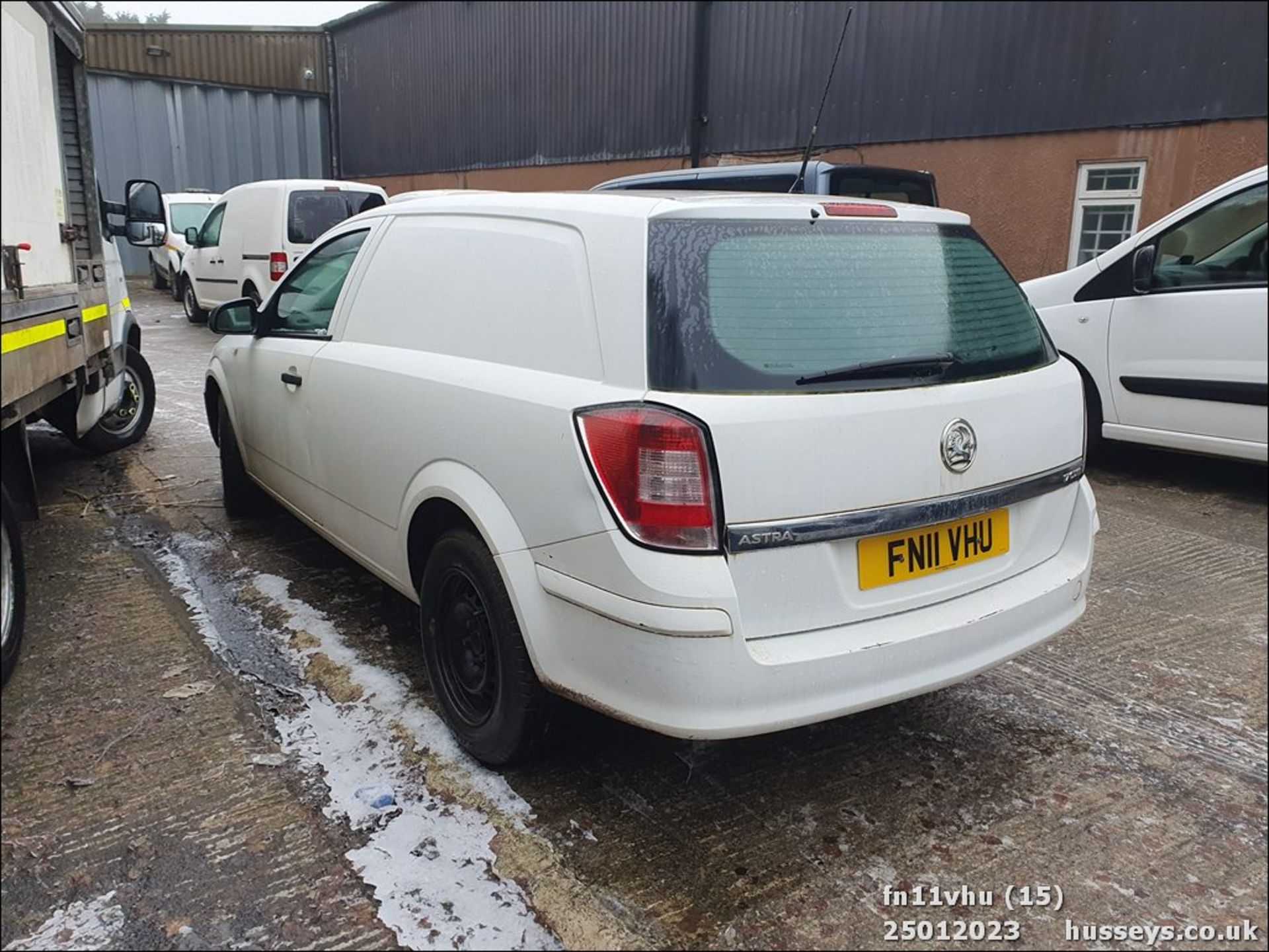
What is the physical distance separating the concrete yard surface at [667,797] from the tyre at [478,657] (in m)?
0.11

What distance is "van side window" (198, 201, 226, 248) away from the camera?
40.4 feet

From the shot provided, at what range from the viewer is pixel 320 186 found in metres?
11.2

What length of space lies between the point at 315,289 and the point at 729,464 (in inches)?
100

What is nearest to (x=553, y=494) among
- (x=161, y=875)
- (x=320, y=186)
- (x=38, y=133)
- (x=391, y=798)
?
(x=391, y=798)

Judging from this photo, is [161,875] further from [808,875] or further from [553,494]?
[808,875]

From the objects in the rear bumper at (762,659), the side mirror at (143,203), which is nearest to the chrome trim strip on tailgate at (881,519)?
the rear bumper at (762,659)

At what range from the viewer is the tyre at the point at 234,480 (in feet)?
15.7

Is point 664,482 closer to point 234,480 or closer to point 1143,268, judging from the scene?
point 1143,268

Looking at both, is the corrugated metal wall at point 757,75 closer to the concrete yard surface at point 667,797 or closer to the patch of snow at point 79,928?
the concrete yard surface at point 667,797

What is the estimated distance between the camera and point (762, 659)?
2.12m

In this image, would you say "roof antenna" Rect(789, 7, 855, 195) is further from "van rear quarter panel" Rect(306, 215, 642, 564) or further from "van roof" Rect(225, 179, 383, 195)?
"van roof" Rect(225, 179, 383, 195)

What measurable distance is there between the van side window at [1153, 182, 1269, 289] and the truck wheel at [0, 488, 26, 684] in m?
2.83

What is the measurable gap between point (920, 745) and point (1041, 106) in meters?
4.71

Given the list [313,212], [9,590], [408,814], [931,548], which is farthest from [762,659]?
[313,212]
